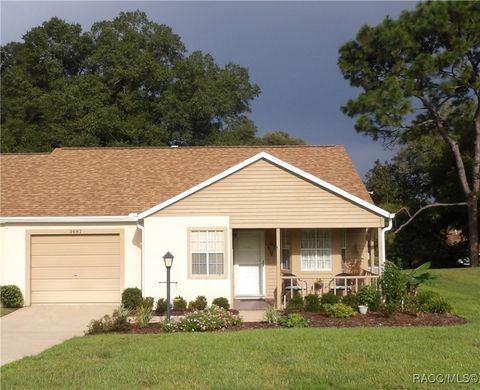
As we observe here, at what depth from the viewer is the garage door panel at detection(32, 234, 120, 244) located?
17.9 m

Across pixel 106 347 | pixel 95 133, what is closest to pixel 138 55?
pixel 95 133

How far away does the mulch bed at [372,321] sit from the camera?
41.8 ft

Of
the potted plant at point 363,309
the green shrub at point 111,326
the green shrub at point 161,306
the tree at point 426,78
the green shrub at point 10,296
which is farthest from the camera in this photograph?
the tree at point 426,78

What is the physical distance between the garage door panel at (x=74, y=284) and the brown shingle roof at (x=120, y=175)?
6.61ft

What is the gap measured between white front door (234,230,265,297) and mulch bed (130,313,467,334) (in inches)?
175

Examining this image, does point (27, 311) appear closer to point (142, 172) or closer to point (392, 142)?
point (142, 172)

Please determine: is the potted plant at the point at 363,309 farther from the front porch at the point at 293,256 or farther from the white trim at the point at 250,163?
the front porch at the point at 293,256

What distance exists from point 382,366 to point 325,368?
796mm

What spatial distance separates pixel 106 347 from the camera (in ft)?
34.0

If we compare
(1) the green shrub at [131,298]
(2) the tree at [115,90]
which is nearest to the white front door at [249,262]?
(1) the green shrub at [131,298]

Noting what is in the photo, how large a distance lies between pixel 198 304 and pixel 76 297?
433 centimetres

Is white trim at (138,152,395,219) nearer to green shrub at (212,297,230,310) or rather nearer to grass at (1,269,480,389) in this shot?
green shrub at (212,297,230,310)

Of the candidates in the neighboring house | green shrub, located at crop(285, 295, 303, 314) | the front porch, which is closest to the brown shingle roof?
the neighboring house

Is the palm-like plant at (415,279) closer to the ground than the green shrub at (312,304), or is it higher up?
higher up
